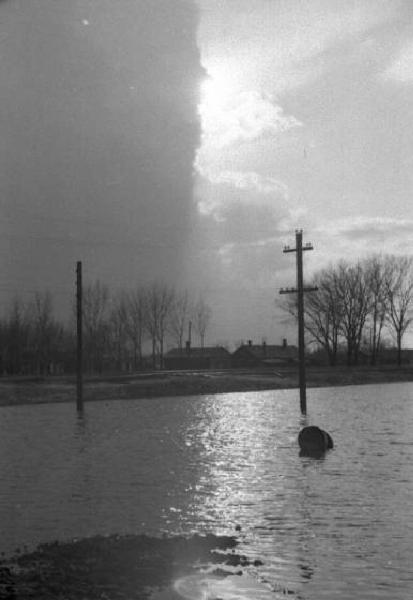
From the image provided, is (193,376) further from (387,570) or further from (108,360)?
(387,570)

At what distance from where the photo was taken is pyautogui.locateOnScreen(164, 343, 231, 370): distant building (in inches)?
4953

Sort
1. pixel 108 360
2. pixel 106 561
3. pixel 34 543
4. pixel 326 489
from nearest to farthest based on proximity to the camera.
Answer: pixel 106 561 < pixel 34 543 < pixel 326 489 < pixel 108 360

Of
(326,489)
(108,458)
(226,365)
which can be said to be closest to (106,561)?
(326,489)

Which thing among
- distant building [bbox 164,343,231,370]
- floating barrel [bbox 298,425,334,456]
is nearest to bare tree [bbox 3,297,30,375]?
distant building [bbox 164,343,231,370]

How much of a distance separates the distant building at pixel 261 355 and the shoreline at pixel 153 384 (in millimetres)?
42267

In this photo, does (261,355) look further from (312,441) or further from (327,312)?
(312,441)

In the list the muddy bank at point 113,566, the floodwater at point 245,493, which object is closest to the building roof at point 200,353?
the floodwater at point 245,493

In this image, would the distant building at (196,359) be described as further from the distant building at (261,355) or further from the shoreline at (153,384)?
the shoreline at (153,384)

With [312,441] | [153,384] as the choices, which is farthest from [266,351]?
[312,441]

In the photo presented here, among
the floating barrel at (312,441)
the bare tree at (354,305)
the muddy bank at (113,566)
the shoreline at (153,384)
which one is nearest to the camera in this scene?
the muddy bank at (113,566)

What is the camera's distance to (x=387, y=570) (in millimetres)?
8859

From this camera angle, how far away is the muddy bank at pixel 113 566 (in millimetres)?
7648

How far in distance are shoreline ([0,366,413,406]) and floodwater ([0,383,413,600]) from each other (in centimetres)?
1949

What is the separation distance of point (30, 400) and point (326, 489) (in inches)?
1372
